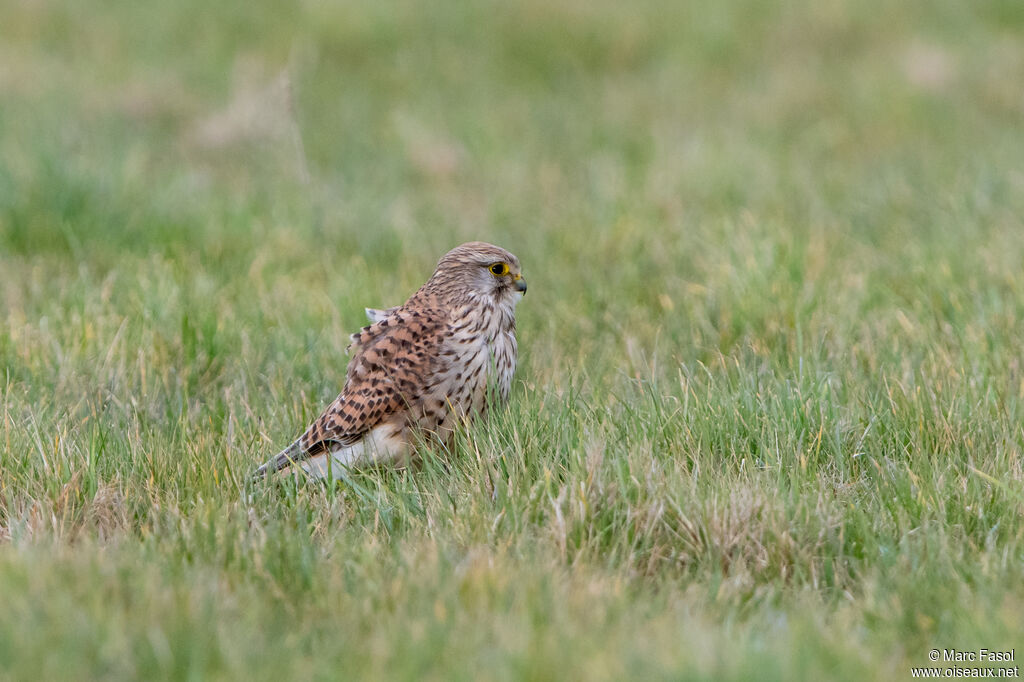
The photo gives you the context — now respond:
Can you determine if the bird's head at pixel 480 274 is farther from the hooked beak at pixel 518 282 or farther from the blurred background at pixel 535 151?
the blurred background at pixel 535 151

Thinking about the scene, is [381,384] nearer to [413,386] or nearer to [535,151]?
[413,386]

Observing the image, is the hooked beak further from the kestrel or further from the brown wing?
the brown wing

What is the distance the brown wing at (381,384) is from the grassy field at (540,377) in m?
0.20

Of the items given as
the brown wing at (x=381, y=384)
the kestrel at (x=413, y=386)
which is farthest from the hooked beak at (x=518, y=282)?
the brown wing at (x=381, y=384)

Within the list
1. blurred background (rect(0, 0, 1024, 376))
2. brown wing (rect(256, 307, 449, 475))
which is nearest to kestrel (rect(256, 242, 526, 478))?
brown wing (rect(256, 307, 449, 475))

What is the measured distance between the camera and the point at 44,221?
6688 mm

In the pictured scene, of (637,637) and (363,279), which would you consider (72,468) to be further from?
(363,279)

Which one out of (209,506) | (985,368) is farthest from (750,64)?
(209,506)

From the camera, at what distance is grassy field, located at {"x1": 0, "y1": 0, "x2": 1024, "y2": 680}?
2889mm

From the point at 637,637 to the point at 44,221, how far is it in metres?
5.06

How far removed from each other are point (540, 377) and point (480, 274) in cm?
56

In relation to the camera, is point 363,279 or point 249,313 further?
point 363,279

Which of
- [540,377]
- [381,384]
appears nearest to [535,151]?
[540,377]

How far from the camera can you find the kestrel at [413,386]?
4.22m
